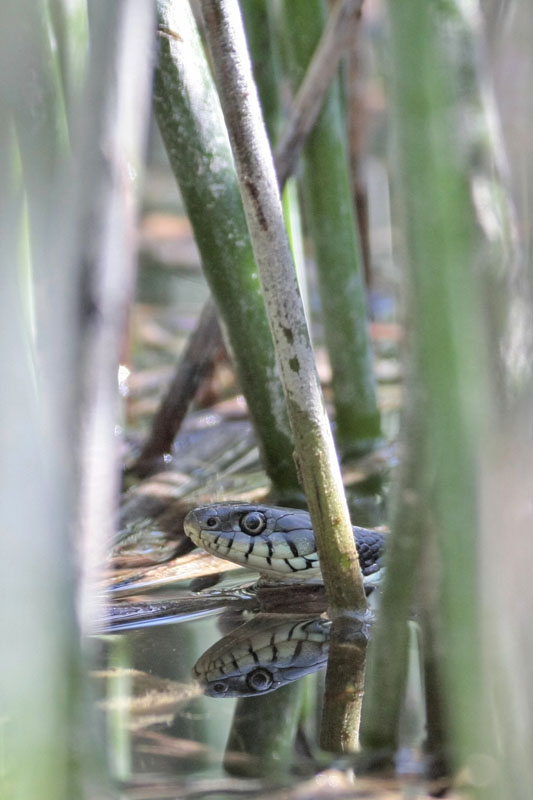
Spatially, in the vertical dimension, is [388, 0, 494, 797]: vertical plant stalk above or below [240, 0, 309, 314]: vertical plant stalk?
below

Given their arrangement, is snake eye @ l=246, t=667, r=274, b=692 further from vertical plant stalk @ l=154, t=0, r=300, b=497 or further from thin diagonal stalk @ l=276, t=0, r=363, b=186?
thin diagonal stalk @ l=276, t=0, r=363, b=186

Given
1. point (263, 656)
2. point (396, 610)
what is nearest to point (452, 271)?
point (396, 610)

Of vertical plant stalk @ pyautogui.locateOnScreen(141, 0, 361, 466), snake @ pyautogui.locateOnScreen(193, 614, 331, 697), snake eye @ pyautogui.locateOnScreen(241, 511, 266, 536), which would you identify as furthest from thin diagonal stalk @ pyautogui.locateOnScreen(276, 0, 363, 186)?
snake @ pyautogui.locateOnScreen(193, 614, 331, 697)

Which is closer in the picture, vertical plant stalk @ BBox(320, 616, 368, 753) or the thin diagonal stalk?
vertical plant stalk @ BBox(320, 616, 368, 753)

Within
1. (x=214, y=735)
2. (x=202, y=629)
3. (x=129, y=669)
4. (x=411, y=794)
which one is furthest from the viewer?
(x=202, y=629)

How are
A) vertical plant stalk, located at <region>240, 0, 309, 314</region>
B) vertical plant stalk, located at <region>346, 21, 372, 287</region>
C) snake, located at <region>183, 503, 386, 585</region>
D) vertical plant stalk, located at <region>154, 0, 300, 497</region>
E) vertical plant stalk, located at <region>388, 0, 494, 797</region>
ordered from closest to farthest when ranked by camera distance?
vertical plant stalk, located at <region>388, 0, 494, 797</region>, vertical plant stalk, located at <region>154, 0, 300, 497</region>, snake, located at <region>183, 503, 386, 585</region>, vertical plant stalk, located at <region>240, 0, 309, 314</region>, vertical plant stalk, located at <region>346, 21, 372, 287</region>

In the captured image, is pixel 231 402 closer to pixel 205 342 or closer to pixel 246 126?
pixel 205 342

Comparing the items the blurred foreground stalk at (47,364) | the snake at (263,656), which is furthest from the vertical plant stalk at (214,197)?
the blurred foreground stalk at (47,364)

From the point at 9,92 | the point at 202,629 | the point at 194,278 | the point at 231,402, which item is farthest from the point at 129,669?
the point at 194,278
